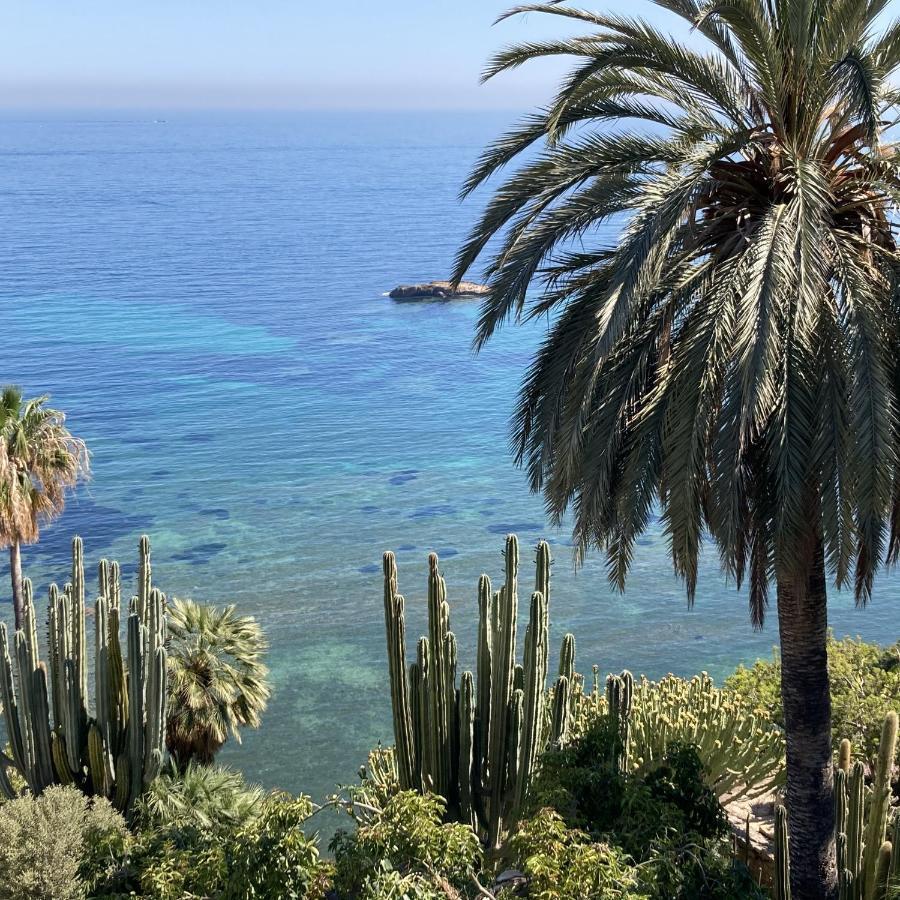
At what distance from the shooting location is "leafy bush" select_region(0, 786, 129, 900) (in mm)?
11852

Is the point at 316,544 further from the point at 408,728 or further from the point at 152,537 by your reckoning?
the point at 408,728

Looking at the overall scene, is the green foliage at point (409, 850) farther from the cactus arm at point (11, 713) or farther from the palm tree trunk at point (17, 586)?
the palm tree trunk at point (17, 586)

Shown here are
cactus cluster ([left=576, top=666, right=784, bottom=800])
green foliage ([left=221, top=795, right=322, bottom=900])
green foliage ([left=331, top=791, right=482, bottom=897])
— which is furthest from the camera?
cactus cluster ([left=576, top=666, right=784, bottom=800])

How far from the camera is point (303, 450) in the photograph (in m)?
56.0

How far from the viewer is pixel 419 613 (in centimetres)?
3531

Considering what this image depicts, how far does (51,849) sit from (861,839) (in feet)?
27.0

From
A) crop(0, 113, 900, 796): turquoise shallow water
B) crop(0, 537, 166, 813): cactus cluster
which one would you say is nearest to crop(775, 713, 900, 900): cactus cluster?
crop(0, 537, 166, 813): cactus cluster

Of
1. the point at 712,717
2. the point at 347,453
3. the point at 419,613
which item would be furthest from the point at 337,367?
the point at 712,717

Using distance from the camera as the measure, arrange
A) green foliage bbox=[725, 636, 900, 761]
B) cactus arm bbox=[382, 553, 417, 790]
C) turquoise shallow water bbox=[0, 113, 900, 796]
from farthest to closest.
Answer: turquoise shallow water bbox=[0, 113, 900, 796] < green foliage bbox=[725, 636, 900, 761] < cactus arm bbox=[382, 553, 417, 790]

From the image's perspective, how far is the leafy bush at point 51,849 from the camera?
38.9ft

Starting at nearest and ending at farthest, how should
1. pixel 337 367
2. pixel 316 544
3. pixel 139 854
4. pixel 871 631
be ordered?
pixel 139 854 < pixel 871 631 < pixel 316 544 < pixel 337 367

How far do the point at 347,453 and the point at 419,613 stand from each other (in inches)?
823

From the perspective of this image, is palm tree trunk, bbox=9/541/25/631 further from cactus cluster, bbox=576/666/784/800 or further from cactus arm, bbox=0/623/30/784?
cactus cluster, bbox=576/666/784/800

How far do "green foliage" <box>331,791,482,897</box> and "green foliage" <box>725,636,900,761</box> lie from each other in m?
8.33
